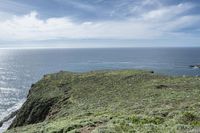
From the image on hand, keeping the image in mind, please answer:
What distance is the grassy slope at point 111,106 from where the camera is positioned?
20878 millimetres

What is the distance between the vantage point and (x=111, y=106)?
33.2 m

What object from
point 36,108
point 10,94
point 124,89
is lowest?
point 10,94

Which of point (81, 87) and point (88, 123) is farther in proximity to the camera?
point (81, 87)

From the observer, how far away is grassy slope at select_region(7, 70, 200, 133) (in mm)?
20878

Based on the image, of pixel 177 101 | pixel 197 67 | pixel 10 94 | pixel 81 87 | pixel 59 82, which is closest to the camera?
pixel 177 101

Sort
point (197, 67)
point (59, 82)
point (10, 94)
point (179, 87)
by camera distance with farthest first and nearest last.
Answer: point (197, 67), point (10, 94), point (59, 82), point (179, 87)

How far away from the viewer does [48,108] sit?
43750mm

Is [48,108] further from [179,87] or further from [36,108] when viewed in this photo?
[179,87]

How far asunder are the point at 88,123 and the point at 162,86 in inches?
976

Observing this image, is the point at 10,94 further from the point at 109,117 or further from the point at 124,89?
the point at 109,117

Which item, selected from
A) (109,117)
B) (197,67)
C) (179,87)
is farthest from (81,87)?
(197,67)

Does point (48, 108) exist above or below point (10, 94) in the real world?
above

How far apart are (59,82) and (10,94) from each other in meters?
55.5

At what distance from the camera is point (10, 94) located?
356ft
